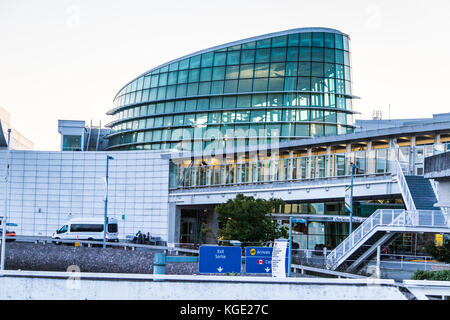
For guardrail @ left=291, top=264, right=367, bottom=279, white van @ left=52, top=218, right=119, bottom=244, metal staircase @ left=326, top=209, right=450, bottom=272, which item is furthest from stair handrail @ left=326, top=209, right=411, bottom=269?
white van @ left=52, top=218, right=119, bottom=244

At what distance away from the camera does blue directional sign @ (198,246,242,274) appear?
28.6 metres

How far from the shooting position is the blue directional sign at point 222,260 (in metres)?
28.6

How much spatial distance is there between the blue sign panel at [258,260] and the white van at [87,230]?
3118cm

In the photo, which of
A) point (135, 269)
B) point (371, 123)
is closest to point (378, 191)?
point (135, 269)

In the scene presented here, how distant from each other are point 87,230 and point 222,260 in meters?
33.3

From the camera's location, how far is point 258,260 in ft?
99.2

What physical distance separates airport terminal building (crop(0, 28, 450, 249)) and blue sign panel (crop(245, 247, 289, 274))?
9.22 meters

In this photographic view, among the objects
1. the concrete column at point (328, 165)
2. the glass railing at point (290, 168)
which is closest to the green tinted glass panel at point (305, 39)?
the glass railing at point (290, 168)

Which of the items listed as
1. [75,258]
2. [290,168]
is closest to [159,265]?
[75,258]

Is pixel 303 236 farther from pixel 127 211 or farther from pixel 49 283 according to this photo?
pixel 49 283

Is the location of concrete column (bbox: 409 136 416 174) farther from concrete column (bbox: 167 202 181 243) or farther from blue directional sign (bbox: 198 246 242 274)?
concrete column (bbox: 167 202 181 243)

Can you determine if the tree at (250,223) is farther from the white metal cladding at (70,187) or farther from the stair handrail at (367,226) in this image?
the white metal cladding at (70,187)

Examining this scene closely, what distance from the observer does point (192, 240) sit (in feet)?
232

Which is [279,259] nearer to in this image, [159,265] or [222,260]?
[222,260]
